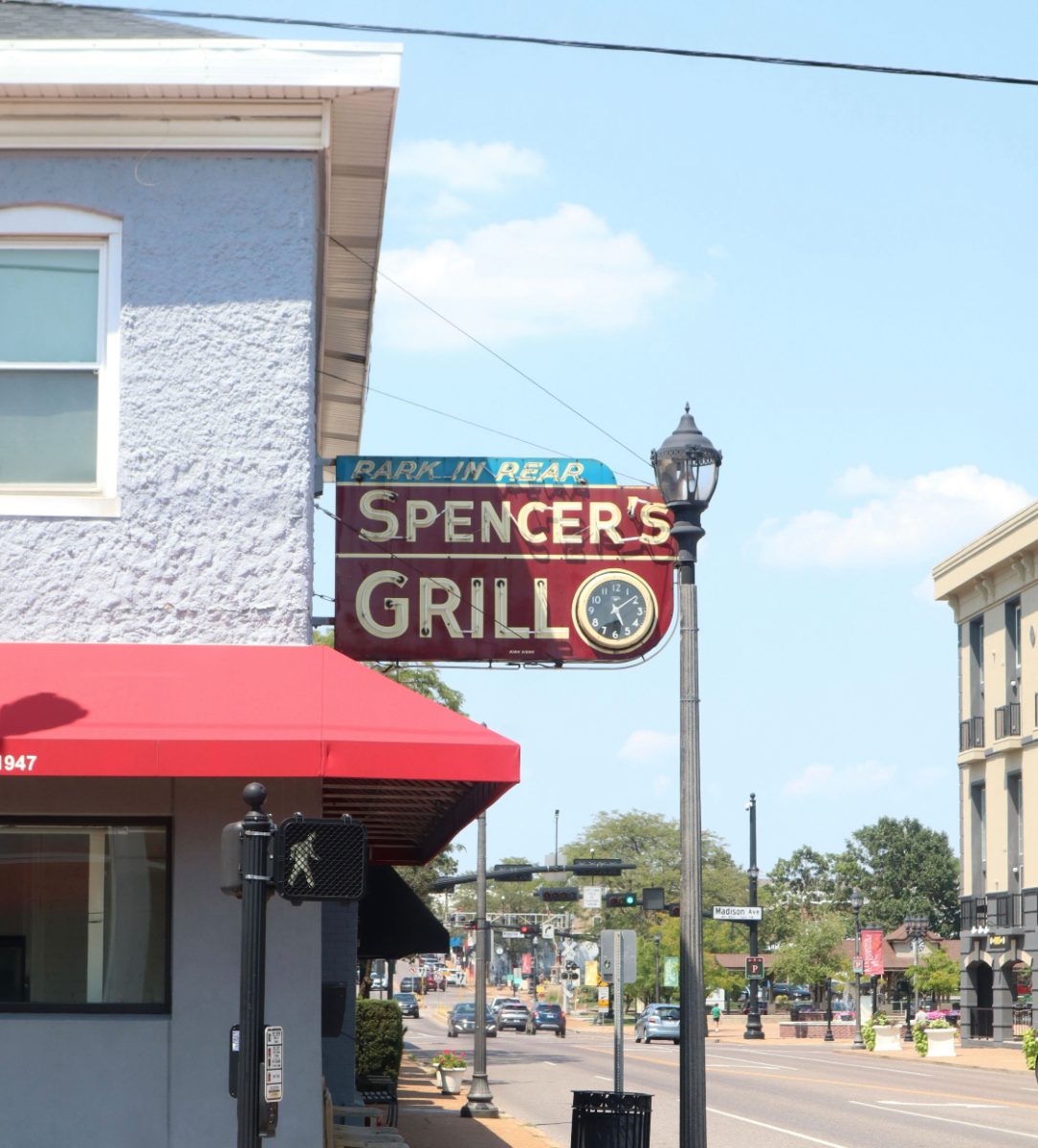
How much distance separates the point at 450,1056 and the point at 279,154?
25482 mm

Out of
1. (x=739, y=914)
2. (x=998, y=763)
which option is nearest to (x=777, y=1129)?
(x=739, y=914)

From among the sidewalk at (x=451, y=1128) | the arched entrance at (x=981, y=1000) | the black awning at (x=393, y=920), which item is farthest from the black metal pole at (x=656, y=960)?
the black awning at (x=393, y=920)

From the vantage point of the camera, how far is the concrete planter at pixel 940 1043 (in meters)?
48.9

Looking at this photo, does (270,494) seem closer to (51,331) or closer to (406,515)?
(51,331)

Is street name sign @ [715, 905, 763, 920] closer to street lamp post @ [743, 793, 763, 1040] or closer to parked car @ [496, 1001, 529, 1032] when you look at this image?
street lamp post @ [743, 793, 763, 1040]

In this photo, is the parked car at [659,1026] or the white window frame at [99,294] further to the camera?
the parked car at [659,1026]

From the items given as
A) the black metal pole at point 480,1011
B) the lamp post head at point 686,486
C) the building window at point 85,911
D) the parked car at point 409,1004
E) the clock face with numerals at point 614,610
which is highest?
the lamp post head at point 686,486

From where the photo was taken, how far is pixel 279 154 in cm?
1036

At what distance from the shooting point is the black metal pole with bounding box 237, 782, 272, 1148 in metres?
7.53

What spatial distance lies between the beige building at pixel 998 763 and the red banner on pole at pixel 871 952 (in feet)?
25.0

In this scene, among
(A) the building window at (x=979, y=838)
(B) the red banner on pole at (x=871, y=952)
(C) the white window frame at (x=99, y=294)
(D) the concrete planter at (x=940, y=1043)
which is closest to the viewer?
(C) the white window frame at (x=99, y=294)

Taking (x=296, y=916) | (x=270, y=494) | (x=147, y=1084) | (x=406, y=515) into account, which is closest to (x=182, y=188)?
(x=270, y=494)

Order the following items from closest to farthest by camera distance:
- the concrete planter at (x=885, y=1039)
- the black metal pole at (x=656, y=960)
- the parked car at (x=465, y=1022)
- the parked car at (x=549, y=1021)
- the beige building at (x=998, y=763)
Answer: the beige building at (x=998, y=763)
the concrete planter at (x=885, y=1039)
the parked car at (x=465, y=1022)
the parked car at (x=549, y=1021)
the black metal pole at (x=656, y=960)

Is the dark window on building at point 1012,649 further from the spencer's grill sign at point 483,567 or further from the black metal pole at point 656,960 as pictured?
the spencer's grill sign at point 483,567
